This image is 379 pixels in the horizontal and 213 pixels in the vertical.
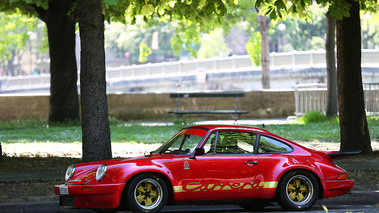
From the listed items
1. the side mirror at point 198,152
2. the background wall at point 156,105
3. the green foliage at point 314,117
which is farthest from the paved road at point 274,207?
the background wall at point 156,105

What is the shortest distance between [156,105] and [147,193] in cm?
2098

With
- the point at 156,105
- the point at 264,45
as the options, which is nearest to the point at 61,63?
the point at 156,105

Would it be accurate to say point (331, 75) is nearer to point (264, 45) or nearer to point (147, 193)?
point (264, 45)

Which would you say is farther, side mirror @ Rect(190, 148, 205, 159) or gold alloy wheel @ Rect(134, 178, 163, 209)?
side mirror @ Rect(190, 148, 205, 159)

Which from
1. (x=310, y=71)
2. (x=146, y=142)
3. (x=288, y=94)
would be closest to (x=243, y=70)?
(x=310, y=71)

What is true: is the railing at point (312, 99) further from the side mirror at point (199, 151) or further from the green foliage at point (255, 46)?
the side mirror at point (199, 151)

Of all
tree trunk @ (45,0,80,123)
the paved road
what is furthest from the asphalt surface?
tree trunk @ (45,0,80,123)

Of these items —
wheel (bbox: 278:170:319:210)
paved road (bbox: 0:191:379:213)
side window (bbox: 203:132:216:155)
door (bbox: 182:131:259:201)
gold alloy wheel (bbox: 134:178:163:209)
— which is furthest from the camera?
paved road (bbox: 0:191:379:213)

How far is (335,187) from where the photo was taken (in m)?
9.04

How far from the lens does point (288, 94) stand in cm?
→ 3011

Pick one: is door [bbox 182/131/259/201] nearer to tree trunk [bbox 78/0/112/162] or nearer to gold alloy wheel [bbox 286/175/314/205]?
gold alloy wheel [bbox 286/175/314/205]

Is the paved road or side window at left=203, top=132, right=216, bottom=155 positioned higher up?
side window at left=203, top=132, right=216, bottom=155

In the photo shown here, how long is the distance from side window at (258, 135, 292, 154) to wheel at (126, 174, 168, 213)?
139cm

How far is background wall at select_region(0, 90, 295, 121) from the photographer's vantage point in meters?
28.9
